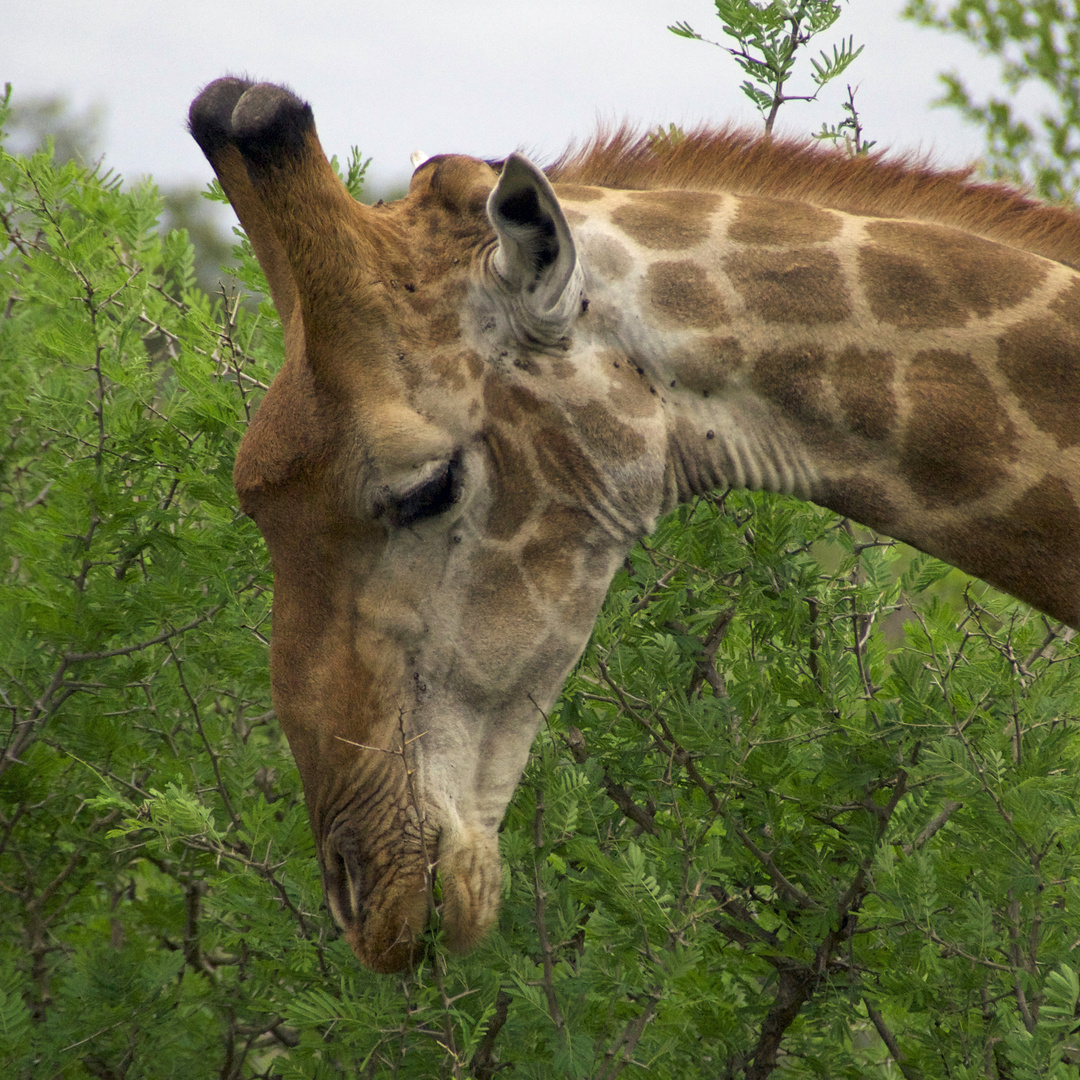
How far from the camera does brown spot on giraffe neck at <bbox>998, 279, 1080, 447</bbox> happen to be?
2.15 m

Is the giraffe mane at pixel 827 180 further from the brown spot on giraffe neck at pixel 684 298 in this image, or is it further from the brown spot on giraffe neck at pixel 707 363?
the brown spot on giraffe neck at pixel 707 363

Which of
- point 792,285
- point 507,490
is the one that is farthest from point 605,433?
point 792,285

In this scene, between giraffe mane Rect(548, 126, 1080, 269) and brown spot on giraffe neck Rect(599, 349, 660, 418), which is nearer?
brown spot on giraffe neck Rect(599, 349, 660, 418)

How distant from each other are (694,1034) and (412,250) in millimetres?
2045

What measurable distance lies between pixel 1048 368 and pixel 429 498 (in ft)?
4.21

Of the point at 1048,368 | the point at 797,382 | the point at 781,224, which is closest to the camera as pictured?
the point at 1048,368

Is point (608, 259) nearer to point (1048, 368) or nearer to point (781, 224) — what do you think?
point (781, 224)

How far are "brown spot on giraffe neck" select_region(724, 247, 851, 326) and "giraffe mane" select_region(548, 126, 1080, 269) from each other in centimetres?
29

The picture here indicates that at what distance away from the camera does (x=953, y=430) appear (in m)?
2.17

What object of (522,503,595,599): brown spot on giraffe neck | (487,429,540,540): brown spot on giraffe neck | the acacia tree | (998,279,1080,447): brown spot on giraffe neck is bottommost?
the acacia tree

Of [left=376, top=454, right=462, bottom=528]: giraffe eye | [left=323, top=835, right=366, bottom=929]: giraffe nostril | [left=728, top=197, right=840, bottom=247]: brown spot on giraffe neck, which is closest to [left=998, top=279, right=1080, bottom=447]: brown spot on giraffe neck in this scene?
[left=728, top=197, right=840, bottom=247]: brown spot on giraffe neck

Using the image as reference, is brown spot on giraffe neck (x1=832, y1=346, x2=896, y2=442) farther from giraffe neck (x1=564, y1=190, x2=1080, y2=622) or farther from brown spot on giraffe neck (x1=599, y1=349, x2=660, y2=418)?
brown spot on giraffe neck (x1=599, y1=349, x2=660, y2=418)

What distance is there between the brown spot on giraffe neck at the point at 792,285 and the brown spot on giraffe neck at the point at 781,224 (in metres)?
0.04

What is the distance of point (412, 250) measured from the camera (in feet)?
7.64
